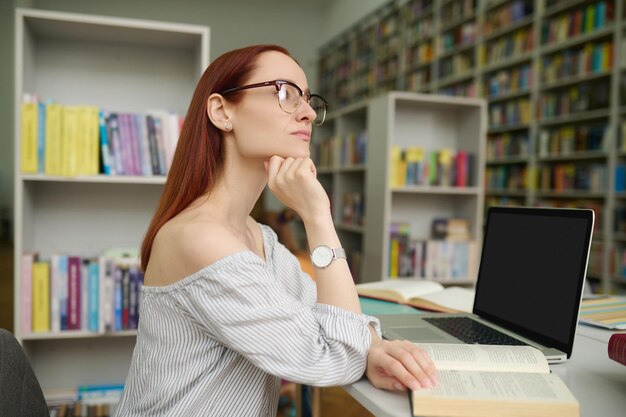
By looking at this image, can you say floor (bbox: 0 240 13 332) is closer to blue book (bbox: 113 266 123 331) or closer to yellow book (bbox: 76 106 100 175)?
blue book (bbox: 113 266 123 331)

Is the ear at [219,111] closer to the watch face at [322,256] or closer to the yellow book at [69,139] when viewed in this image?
the watch face at [322,256]

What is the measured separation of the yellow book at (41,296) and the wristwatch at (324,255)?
5.21 feet

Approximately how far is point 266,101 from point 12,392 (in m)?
0.69

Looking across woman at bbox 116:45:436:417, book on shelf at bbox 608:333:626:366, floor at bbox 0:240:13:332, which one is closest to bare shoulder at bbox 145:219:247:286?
woman at bbox 116:45:436:417

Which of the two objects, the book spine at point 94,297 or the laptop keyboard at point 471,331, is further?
the book spine at point 94,297

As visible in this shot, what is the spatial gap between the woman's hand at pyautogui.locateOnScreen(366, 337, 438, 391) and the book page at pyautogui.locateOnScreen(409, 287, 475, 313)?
0.64 meters

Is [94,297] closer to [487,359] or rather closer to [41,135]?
[41,135]

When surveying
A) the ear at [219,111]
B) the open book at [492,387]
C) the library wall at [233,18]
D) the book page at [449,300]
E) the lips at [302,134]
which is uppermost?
the library wall at [233,18]

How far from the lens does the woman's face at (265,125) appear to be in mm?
1137

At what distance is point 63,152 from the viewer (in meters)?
2.22

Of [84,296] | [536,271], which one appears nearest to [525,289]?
[536,271]

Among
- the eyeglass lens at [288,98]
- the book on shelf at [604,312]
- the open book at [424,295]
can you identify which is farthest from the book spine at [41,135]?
the book on shelf at [604,312]

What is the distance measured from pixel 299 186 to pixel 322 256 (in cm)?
14

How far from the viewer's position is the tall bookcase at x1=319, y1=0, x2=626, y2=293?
157 inches
